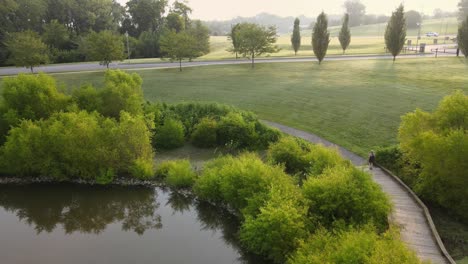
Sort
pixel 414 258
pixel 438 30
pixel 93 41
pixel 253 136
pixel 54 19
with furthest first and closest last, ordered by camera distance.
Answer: pixel 438 30 < pixel 54 19 < pixel 93 41 < pixel 253 136 < pixel 414 258

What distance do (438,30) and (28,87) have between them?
141941 millimetres

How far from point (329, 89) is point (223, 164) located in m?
24.7

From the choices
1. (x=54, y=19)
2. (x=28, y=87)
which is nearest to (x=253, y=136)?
(x=28, y=87)

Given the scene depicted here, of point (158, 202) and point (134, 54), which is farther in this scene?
point (134, 54)

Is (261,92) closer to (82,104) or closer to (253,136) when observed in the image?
(253,136)

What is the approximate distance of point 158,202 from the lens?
82.7 feet

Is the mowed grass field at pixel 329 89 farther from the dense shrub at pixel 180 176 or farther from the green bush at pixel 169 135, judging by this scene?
the dense shrub at pixel 180 176

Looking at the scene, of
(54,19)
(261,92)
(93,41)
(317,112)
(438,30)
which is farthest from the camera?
(438,30)

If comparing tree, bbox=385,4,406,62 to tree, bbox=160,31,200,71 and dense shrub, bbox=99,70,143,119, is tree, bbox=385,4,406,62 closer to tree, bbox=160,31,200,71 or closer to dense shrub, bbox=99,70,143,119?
tree, bbox=160,31,200,71

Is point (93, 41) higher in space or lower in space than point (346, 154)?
higher

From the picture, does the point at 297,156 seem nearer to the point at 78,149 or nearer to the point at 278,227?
the point at 278,227

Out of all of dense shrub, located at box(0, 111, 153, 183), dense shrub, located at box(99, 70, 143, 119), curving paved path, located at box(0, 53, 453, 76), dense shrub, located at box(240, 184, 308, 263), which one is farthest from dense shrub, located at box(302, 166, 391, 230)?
curving paved path, located at box(0, 53, 453, 76)

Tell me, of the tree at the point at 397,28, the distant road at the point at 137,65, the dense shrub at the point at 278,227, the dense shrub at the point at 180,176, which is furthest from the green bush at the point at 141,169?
the tree at the point at 397,28

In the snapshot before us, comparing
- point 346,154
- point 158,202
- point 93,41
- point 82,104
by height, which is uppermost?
point 93,41
